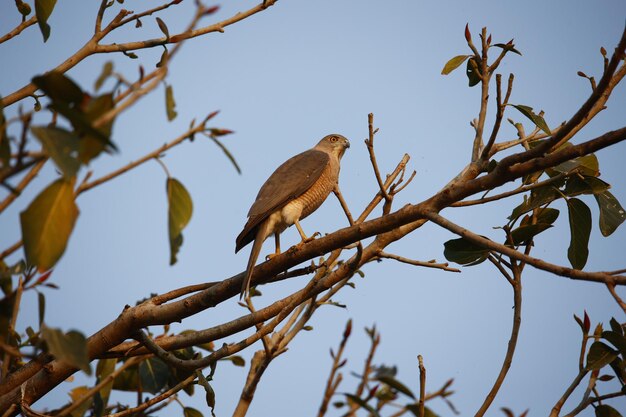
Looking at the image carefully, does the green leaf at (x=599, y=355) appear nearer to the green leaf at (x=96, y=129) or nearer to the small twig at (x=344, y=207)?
the small twig at (x=344, y=207)

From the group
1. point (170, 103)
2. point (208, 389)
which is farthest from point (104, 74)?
point (208, 389)

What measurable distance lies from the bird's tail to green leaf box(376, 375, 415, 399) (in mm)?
1980

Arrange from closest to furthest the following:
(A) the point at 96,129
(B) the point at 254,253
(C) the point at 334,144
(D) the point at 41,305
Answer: (A) the point at 96,129
(D) the point at 41,305
(B) the point at 254,253
(C) the point at 334,144

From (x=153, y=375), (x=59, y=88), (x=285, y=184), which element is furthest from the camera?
(x=285, y=184)

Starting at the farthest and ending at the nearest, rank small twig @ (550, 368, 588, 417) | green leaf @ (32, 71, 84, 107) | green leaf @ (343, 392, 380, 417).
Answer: small twig @ (550, 368, 588, 417) < green leaf @ (343, 392, 380, 417) < green leaf @ (32, 71, 84, 107)

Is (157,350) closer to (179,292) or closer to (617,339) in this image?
(179,292)

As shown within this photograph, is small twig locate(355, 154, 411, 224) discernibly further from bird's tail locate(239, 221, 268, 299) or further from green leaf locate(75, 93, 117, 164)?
green leaf locate(75, 93, 117, 164)

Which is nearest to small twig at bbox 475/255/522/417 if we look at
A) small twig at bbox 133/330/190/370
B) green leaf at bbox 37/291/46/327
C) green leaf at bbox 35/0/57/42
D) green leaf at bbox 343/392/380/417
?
green leaf at bbox 343/392/380/417

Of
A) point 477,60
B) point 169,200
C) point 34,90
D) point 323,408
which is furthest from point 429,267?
point 34,90

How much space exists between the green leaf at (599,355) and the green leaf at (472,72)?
6.47 ft

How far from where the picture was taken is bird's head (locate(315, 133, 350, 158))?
8531 mm

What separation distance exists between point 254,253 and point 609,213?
2.60m

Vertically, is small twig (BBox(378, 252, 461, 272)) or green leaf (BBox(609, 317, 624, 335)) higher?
small twig (BBox(378, 252, 461, 272))

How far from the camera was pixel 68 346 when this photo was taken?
199 cm
